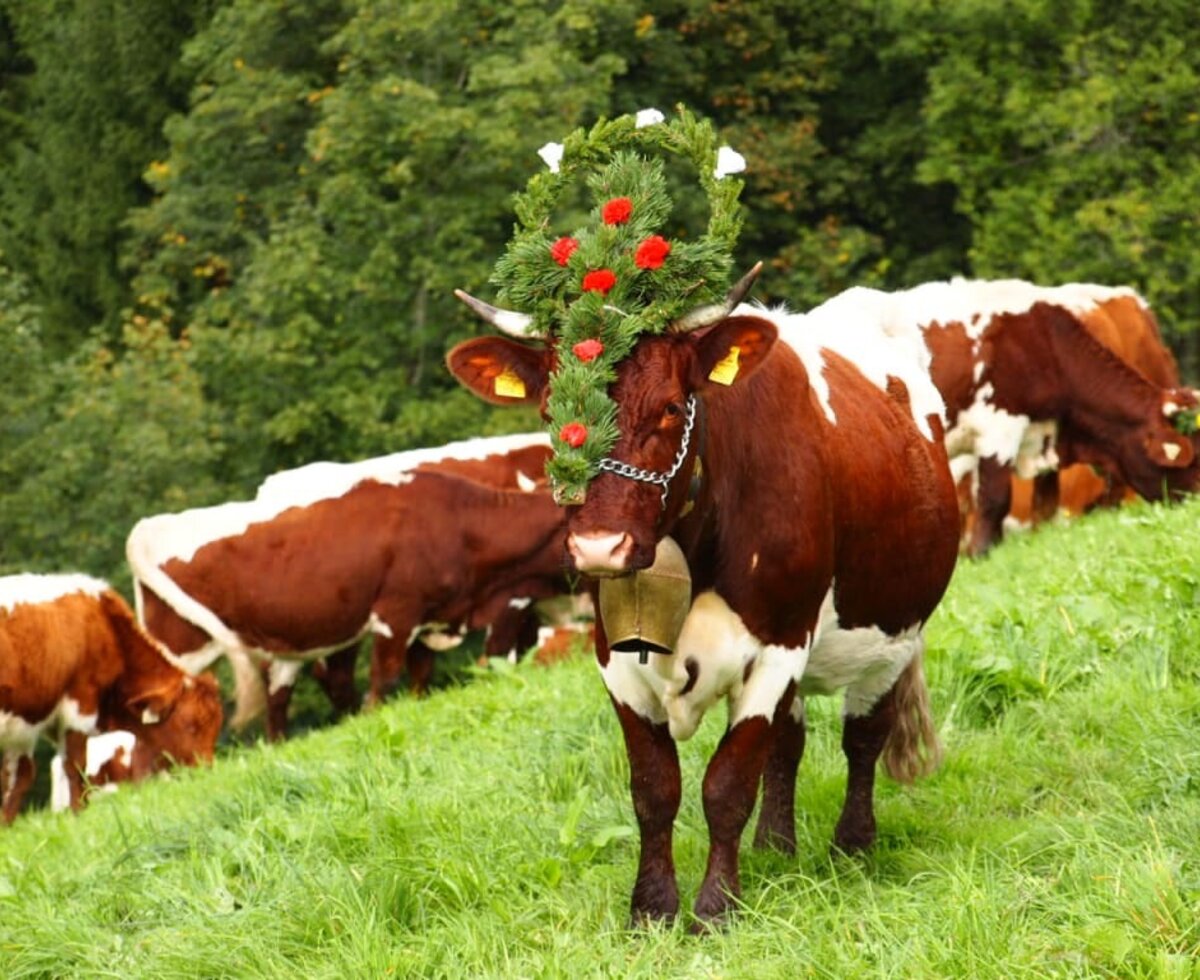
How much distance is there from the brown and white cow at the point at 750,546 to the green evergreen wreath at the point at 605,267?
8cm

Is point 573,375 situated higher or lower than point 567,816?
higher

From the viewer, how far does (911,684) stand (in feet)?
19.8

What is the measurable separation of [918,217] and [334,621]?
16384 millimetres

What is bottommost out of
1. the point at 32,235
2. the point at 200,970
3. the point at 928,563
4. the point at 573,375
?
the point at 32,235

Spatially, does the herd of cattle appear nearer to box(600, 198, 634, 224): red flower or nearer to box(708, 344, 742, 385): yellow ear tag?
box(708, 344, 742, 385): yellow ear tag

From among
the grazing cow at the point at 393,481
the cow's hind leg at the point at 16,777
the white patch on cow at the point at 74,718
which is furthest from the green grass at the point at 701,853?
the grazing cow at the point at 393,481

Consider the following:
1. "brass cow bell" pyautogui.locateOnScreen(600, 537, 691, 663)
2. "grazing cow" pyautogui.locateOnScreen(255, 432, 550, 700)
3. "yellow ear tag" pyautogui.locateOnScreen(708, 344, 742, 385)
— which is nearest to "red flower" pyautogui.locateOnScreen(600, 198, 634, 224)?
"yellow ear tag" pyautogui.locateOnScreen(708, 344, 742, 385)

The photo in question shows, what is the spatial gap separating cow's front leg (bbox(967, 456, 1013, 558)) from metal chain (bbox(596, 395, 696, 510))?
32.7 feet

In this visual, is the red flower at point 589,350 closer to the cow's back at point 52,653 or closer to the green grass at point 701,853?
the green grass at point 701,853

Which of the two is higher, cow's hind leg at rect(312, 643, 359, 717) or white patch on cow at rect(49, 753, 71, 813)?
cow's hind leg at rect(312, 643, 359, 717)

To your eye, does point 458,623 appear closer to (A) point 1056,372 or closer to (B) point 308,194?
(A) point 1056,372

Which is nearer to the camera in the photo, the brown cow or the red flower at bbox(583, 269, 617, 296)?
the red flower at bbox(583, 269, 617, 296)

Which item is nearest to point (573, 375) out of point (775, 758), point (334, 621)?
point (775, 758)

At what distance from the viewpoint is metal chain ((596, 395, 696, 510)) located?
443 centimetres
